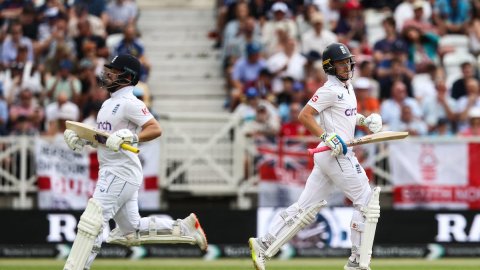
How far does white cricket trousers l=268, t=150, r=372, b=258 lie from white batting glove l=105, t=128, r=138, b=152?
5.81 ft

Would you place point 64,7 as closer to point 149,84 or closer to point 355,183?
point 149,84

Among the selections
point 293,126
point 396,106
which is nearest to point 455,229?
point 396,106

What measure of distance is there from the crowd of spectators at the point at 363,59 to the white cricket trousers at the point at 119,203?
556 centimetres

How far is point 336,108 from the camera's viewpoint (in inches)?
404

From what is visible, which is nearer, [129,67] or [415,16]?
[129,67]

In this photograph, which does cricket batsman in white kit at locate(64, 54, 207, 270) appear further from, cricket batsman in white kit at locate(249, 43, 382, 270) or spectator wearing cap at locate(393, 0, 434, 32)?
spectator wearing cap at locate(393, 0, 434, 32)

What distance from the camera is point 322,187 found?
10.4 meters

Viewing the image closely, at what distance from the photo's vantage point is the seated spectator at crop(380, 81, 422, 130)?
52.6 ft

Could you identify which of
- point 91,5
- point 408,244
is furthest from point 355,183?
point 91,5

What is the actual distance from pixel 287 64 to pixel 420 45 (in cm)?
211

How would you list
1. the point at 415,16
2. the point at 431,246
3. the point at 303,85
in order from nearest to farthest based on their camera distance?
the point at 431,246
the point at 303,85
the point at 415,16

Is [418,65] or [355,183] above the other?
[418,65]

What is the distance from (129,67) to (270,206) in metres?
5.40

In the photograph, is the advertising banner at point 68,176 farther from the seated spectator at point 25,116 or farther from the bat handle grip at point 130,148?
the bat handle grip at point 130,148
